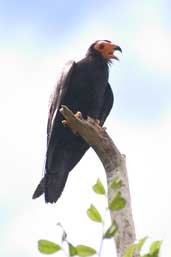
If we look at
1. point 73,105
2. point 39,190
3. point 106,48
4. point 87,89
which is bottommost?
point 39,190

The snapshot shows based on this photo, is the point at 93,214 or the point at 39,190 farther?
the point at 39,190

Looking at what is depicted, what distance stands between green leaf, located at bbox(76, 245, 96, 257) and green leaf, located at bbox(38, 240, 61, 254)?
5 centimetres

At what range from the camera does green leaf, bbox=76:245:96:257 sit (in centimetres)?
142

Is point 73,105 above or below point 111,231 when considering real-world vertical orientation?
above

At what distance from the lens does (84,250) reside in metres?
1.44

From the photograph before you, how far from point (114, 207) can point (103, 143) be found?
3268 millimetres

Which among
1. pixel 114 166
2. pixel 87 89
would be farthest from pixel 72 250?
pixel 87 89

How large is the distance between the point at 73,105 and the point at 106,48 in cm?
151

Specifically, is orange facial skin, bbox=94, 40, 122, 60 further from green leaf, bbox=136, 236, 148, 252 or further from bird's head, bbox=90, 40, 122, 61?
green leaf, bbox=136, 236, 148, 252

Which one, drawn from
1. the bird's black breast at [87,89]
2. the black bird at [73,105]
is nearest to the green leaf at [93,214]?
the black bird at [73,105]

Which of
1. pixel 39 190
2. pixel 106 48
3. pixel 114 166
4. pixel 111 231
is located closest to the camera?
pixel 111 231

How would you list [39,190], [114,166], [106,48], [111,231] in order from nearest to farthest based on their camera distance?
[111,231] → [114,166] → [39,190] → [106,48]

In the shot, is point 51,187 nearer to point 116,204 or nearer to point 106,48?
point 106,48

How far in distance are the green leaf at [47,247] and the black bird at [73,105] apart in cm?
545
